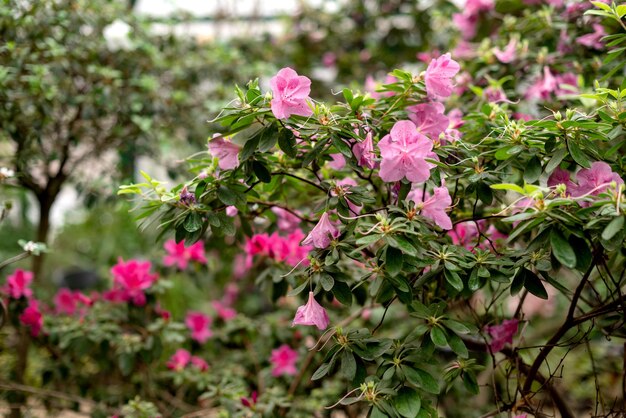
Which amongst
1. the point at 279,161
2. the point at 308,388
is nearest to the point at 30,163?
the point at 279,161

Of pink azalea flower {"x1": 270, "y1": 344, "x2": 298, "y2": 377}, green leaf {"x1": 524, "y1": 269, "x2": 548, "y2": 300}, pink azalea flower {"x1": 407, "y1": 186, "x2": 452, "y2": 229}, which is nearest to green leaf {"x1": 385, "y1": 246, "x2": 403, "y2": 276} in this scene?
pink azalea flower {"x1": 407, "y1": 186, "x2": 452, "y2": 229}

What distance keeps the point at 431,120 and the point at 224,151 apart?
409 millimetres

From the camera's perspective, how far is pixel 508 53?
5.32ft

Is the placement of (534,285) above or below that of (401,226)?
below

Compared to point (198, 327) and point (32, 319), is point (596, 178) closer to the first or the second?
point (198, 327)

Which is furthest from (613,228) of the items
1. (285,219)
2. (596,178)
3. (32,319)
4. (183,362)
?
(32,319)

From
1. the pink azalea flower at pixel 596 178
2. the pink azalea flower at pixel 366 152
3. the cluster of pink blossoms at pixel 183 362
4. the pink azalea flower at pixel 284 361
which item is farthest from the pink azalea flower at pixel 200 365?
the pink azalea flower at pixel 596 178

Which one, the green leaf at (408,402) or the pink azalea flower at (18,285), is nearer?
the green leaf at (408,402)

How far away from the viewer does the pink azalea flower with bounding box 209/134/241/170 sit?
43.8 inches

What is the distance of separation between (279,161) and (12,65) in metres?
0.89

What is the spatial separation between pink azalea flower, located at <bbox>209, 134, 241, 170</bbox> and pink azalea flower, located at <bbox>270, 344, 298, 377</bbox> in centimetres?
81

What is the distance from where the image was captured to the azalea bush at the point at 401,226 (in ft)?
3.31

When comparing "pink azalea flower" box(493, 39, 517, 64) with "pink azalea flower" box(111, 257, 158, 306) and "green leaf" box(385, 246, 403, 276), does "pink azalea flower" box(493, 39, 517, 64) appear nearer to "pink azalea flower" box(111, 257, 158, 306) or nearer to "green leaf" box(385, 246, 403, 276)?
"green leaf" box(385, 246, 403, 276)

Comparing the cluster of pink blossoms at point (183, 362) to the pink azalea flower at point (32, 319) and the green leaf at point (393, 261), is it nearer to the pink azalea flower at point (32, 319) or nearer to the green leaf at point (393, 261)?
the pink azalea flower at point (32, 319)
